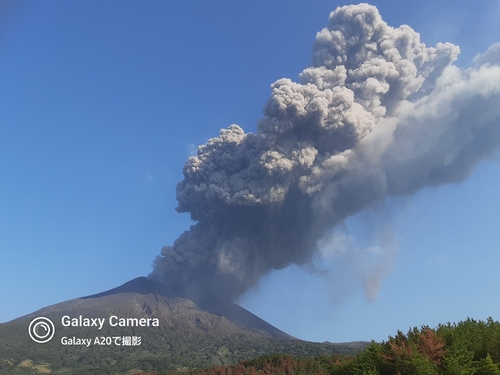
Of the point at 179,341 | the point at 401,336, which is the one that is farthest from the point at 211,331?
the point at 401,336

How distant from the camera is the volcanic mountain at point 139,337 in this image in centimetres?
6762

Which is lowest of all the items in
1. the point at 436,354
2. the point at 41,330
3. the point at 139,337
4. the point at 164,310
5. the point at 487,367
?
the point at 487,367

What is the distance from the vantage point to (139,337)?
88625 millimetres

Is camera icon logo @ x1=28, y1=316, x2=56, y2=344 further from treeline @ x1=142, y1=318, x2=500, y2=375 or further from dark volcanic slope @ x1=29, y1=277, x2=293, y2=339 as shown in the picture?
treeline @ x1=142, y1=318, x2=500, y2=375

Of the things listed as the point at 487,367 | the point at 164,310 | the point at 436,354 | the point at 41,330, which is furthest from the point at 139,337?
the point at 487,367

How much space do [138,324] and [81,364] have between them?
1082 inches

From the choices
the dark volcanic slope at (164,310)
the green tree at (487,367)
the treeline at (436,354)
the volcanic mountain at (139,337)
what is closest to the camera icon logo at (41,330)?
the volcanic mountain at (139,337)

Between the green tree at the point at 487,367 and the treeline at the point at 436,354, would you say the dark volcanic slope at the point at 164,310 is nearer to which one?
the treeline at the point at 436,354

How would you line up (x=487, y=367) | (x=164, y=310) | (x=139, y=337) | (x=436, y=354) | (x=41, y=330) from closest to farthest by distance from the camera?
1. (x=487, y=367)
2. (x=436, y=354)
3. (x=41, y=330)
4. (x=139, y=337)
5. (x=164, y=310)

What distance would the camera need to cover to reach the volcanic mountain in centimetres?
6762

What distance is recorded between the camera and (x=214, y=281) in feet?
317

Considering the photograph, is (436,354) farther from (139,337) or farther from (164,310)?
(164,310)

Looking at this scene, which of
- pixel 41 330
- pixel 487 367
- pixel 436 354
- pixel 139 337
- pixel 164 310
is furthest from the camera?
pixel 164 310

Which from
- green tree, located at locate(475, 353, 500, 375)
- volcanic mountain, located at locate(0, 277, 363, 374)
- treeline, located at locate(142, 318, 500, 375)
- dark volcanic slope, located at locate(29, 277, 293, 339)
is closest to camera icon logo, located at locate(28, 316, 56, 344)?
volcanic mountain, located at locate(0, 277, 363, 374)
